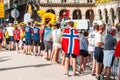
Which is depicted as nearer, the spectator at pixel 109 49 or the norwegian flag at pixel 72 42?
the spectator at pixel 109 49

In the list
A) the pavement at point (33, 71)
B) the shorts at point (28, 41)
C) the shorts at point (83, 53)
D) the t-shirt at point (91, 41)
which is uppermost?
the t-shirt at point (91, 41)

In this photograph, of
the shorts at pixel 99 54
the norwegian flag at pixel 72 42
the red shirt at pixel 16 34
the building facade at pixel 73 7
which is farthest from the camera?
the building facade at pixel 73 7

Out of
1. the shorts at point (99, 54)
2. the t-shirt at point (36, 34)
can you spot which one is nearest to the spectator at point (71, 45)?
the shorts at point (99, 54)

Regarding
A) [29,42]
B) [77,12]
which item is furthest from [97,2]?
[29,42]

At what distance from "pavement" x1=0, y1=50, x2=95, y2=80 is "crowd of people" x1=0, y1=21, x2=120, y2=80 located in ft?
1.24

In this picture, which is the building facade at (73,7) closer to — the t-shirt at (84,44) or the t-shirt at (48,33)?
the t-shirt at (48,33)

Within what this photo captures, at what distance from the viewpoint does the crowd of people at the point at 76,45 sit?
599 inches

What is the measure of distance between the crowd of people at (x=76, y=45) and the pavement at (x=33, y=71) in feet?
1.24

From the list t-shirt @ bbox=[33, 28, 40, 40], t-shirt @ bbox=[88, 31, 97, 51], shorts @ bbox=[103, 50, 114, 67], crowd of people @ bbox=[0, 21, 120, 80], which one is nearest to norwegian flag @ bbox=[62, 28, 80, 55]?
crowd of people @ bbox=[0, 21, 120, 80]

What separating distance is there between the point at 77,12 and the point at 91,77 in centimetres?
7690

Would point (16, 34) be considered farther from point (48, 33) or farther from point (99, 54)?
point (99, 54)

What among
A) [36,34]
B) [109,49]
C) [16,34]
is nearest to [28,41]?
[36,34]

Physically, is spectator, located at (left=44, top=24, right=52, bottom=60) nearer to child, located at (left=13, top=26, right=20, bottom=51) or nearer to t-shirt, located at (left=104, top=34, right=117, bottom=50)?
child, located at (left=13, top=26, right=20, bottom=51)

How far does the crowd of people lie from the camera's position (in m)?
15.2
